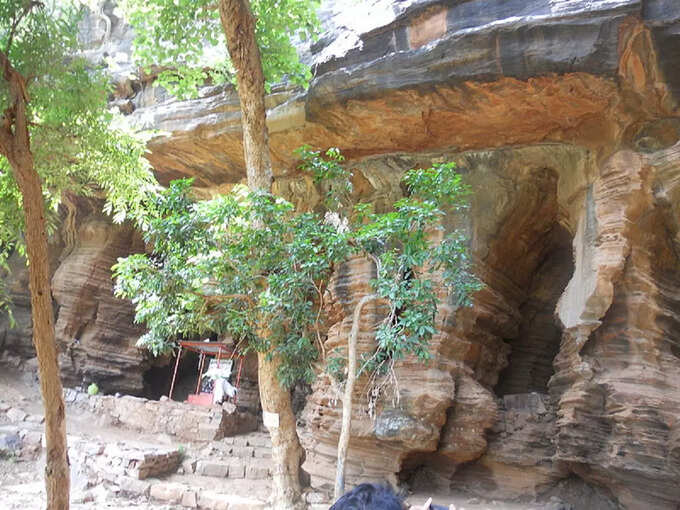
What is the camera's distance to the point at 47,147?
575cm

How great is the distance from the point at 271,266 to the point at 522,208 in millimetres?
4893

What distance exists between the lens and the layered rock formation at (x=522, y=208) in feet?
23.2

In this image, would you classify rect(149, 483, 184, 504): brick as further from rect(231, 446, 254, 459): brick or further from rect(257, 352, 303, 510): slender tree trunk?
rect(231, 446, 254, 459): brick

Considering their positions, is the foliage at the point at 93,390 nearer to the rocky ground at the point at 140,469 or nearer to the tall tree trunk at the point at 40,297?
the rocky ground at the point at 140,469

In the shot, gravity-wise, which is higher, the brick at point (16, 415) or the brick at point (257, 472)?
the brick at point (16, 415)

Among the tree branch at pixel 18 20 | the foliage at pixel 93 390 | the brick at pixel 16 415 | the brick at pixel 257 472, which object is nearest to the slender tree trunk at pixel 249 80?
the tree branch at pixel 18 20

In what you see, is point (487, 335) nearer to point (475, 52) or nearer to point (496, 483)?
point (496, 483)

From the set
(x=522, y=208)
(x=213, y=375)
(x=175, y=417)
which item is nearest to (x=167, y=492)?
(x=175, y=417)

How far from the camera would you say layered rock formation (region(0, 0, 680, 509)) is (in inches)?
279

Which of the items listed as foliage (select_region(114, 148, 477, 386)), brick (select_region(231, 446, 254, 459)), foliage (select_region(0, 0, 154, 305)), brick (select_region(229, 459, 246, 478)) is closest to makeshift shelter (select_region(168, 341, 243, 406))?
brick (select_region(231, 446, 254, 459))

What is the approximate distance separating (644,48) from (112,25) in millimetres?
13582

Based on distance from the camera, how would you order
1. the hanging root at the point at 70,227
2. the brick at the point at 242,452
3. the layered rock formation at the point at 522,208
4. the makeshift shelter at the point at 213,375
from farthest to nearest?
1. the hanging root at the point at 70,227
2. the makeshift shelter at the point at 213,375
3. the brick at the point at 242,452
4. the layered rock formation at the point at 522,208

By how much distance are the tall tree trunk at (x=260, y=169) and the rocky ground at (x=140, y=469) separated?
1.64ft

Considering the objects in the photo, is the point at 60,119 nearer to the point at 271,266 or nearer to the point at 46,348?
the point at 46,348
